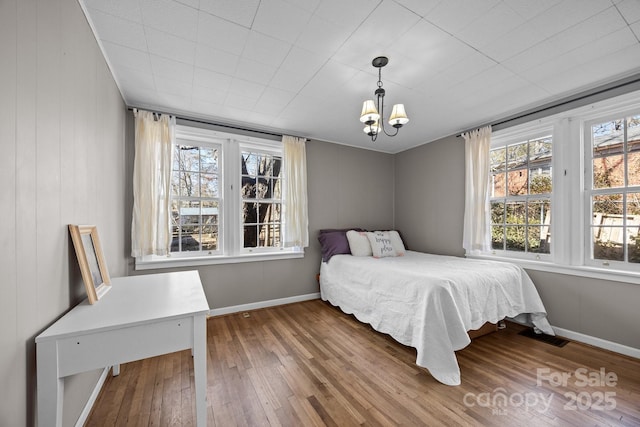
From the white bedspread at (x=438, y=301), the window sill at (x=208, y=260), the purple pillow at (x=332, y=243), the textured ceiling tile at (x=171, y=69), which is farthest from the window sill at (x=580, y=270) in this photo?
the textured ceiling tile at (x=171, y=69)

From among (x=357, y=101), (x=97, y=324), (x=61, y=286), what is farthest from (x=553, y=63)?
(x=61, y=286)

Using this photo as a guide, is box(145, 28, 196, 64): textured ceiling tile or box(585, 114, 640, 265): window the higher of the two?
box(145, 28, 196, 64): textured ceiling tile

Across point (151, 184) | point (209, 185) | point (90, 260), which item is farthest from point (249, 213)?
point (90, 260)

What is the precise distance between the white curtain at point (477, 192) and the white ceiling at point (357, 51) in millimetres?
398

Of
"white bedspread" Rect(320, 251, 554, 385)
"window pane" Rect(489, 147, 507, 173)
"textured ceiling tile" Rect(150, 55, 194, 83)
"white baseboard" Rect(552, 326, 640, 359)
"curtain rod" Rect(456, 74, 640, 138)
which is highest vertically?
"textured ceiling tile" Rect(150, 55, 194, 83)

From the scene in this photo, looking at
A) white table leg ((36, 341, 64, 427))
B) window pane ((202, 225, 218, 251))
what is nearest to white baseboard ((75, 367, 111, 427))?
white table leg ((36, 341, 64, 427))

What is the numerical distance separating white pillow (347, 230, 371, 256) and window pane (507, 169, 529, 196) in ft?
6.15

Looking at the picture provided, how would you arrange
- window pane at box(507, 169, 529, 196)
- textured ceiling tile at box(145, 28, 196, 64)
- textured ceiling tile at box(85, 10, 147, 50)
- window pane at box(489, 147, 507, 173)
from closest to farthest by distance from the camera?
textured ceiling tile at box(85, 10, 147, 50) → textured ceiling tile at box(145, 28, 196, 64) → window pane at box(507, 169, 529, 196) → window pane at box(489, 147, 507, 173)

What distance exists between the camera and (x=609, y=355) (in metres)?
2.17

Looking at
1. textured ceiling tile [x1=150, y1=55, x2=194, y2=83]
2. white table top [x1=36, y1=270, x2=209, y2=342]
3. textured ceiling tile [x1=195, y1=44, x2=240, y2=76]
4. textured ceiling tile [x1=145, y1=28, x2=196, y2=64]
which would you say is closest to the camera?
white table top [x1=36, y1=270, x2=209, y2=342]

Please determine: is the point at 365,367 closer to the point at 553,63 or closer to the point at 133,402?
the point at 133,402

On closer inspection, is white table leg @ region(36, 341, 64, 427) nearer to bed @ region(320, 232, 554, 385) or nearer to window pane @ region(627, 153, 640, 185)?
bed @ region(320, 232, 554, 385)

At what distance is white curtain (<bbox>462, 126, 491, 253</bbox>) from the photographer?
308cm

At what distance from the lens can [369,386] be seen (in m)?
1.79
